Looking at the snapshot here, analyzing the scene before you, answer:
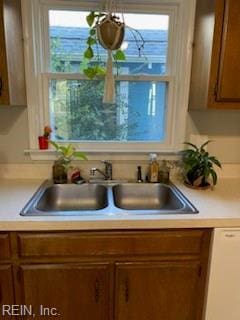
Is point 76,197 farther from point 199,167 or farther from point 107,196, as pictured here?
point 199,167

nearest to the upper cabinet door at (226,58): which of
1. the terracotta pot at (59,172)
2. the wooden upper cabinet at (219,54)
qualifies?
the wooden upper cabinet at (219,54)

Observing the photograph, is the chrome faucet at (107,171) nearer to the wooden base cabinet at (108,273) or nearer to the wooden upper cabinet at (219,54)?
the wooden base cabinet at (108,273)

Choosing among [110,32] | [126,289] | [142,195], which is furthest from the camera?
[142,195]

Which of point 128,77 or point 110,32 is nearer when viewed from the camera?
point 110,32

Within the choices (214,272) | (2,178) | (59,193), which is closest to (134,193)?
(59,193)

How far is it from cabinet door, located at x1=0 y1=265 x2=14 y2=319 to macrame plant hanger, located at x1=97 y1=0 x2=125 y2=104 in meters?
1.10

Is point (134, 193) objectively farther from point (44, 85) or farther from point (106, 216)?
point (44, 85)

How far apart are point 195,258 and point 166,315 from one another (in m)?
0.37

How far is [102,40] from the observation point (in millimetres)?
1633

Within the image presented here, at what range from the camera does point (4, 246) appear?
4.36ft

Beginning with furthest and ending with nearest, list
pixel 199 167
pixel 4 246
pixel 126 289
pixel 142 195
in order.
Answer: pixel 142 195 < pixel 199 167 < pixel 126 289 < pixel 4 246

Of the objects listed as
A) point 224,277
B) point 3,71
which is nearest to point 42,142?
point 3,71

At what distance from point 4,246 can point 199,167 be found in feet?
3.97

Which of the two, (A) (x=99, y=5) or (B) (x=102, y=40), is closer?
(B) (x=102, y=40)
